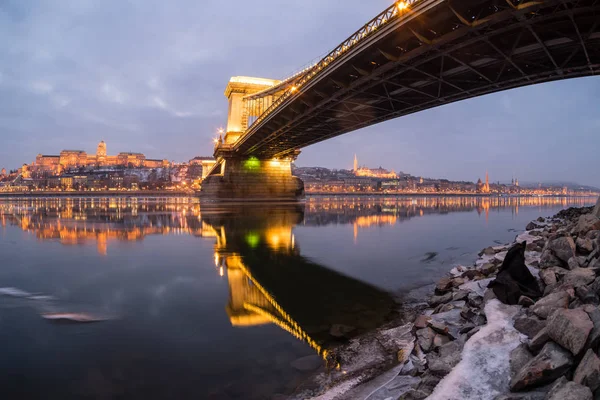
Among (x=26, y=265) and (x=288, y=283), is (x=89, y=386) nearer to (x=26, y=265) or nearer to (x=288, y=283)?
(x=288, y=283)

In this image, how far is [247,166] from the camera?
59156 mm

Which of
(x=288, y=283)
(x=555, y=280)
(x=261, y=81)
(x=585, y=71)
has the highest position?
(x=261, y=81)

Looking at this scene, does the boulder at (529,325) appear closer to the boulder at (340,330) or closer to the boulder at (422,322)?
the boulder at (422,322)

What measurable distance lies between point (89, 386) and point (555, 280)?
21.3ft

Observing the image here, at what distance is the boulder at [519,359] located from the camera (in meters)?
3.60

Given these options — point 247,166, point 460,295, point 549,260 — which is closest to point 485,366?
point 460,295

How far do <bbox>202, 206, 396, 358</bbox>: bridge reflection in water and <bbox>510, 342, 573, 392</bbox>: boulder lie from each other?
9.12ft

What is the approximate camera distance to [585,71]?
19.1 metres

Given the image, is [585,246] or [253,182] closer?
[585,246]

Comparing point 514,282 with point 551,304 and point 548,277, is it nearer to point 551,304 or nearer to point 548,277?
point 548,277

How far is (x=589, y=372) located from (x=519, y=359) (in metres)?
0.81

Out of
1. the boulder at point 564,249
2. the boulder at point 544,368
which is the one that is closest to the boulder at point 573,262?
the boulder at point 564,249

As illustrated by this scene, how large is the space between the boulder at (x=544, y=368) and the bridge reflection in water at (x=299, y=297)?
278 cm

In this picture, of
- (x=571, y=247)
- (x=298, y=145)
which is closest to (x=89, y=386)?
(x=571, y=247)
